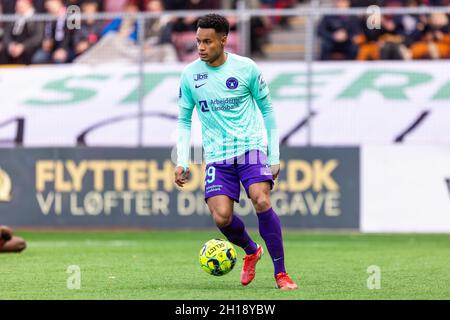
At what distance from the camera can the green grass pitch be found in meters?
9.83

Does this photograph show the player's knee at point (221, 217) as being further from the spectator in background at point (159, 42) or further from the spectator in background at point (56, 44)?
the spectator in background at point (56, 44)

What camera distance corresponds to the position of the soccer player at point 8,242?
14.1m

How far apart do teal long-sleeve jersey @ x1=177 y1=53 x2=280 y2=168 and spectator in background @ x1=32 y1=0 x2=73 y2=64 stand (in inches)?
390

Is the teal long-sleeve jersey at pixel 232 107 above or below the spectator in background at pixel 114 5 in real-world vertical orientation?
below

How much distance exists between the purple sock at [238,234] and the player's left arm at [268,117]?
1.99ft

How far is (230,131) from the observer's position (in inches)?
404

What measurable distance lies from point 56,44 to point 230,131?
10285mm

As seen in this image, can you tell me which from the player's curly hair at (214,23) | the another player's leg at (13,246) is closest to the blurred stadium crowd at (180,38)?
the another player's leg at (13,246)

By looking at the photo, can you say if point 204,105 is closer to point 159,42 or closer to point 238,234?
point 238,234

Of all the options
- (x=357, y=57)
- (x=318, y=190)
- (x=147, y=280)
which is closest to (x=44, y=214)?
(x=318, y=190)

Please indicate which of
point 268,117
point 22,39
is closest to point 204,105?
point 268,117

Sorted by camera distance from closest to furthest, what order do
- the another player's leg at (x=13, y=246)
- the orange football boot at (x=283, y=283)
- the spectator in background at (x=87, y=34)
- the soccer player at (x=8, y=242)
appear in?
the orange football boot at (x=283, y=283), the soccer player at (x=8, y=242), the another player's leg at (x=13, y=246), the spectator in background at (x=87, y=34)

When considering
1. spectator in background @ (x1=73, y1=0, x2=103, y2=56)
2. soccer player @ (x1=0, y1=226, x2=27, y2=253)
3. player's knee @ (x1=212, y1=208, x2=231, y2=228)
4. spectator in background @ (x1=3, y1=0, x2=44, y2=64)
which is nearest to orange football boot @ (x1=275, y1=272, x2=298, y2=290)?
player's knee @ (x1=212, y1=208, x2=231, y2=228)

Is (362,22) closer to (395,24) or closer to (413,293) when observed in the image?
(395,24)
